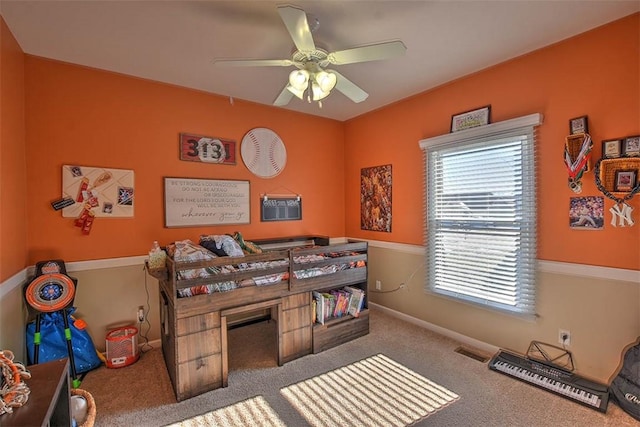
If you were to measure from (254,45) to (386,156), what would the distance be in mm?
2007

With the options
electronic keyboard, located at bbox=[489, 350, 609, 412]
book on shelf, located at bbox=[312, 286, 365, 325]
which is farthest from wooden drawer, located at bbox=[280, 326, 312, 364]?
electronic keyboard, located at bbox=[489, 350, 609, 412]

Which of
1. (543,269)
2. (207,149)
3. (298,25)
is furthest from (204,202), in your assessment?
(543,269)

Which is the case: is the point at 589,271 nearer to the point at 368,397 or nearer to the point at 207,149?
the point at 368,397

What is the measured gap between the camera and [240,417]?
189 cm

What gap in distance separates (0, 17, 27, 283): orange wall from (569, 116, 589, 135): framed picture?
389cm

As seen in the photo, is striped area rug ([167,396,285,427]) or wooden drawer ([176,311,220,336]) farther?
wooden drawer ([176,311,220,336])

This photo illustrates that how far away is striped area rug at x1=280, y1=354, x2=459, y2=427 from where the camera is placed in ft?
6.16

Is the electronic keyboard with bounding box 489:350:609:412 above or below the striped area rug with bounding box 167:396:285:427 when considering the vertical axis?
above

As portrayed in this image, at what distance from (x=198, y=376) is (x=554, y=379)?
258 cm

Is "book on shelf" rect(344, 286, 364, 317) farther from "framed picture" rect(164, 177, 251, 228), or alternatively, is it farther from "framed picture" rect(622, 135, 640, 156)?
"framed picture" rect(622, 135, 640, 156)

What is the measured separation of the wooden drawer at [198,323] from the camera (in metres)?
2.06

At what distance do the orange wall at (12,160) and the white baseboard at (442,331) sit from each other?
135 inches

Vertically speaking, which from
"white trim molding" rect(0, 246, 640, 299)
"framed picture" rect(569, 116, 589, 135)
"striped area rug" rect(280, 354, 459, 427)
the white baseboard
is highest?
"framed picture" rect(569, 116, 589, 135)

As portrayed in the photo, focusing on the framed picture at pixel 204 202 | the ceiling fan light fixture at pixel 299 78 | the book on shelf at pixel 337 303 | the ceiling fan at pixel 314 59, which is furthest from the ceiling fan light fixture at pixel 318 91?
the book on shelf at pixel 337 303
